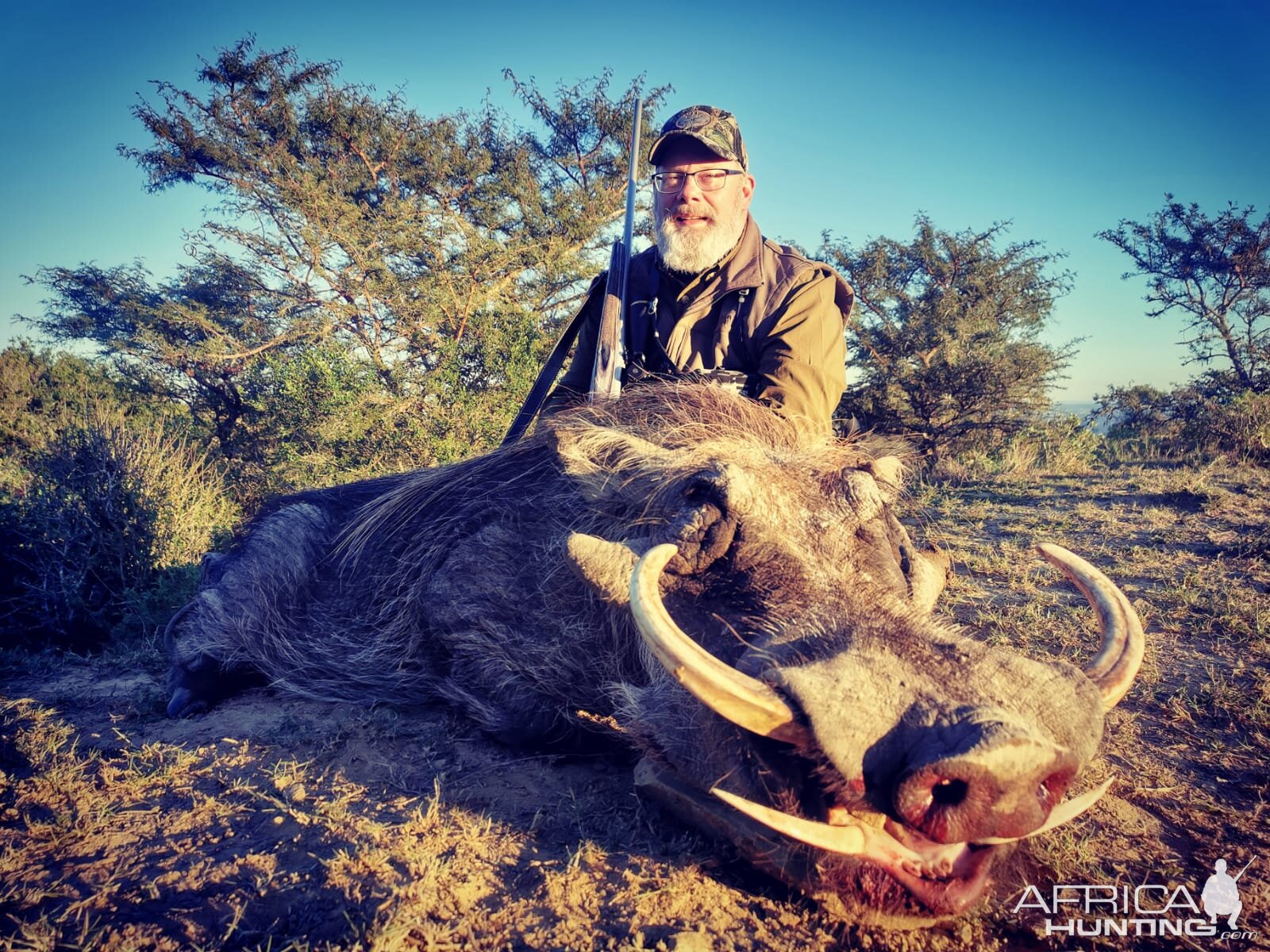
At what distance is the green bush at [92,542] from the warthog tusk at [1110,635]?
452 centimetres

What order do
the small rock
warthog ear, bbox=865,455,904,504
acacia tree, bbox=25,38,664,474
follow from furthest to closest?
acacia tree, bbox=25,38,664,474 → warthog ear, bbox=865,455,904,504 → the small rock

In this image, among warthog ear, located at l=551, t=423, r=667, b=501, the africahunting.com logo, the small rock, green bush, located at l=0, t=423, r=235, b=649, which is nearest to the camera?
the small rock

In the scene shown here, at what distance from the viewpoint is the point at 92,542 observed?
3.96 meters

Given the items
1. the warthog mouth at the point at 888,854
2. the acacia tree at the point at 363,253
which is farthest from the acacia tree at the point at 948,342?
the warthog mouth at the point at 888,854

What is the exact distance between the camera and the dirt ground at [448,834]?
143 centimetres

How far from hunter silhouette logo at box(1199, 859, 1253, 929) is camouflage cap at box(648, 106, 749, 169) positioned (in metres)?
3.27

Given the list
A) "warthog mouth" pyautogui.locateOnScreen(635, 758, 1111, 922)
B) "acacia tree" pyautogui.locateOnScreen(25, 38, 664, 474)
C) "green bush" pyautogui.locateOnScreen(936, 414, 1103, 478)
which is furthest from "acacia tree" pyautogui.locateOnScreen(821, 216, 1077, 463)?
"warthog mouth" pyautogui.locateOnScreen(635, 758, 1111, 922)

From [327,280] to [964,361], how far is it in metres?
8.68

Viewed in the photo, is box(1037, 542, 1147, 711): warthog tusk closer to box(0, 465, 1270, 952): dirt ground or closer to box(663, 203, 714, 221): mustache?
box(0, 465, 1270, 952): dirt ground

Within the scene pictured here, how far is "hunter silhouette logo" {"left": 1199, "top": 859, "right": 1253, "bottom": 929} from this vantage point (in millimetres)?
1539

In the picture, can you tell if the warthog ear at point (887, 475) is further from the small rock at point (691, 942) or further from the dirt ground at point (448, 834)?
the small rock at point (691, 942)

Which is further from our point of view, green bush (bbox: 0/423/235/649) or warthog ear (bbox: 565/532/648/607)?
green bush (bbox: 0/423/235/649)

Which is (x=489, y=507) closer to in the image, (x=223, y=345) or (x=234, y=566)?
(x=234, y=566)

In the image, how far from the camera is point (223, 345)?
7750mm
